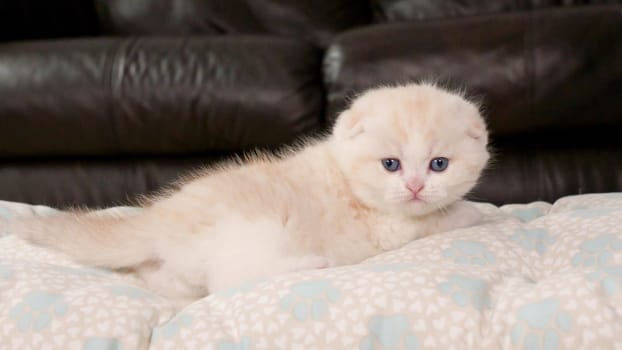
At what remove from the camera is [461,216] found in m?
1.37

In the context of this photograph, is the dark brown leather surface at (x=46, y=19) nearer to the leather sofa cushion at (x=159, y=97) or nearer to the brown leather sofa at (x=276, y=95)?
the brown leather sofa at (x=276, y=95)

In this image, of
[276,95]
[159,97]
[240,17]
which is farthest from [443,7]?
[159,97]

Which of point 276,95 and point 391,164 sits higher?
point 276,95

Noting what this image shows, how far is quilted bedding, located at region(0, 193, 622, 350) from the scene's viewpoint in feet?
2.96

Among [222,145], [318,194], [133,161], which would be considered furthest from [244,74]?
[318,194]

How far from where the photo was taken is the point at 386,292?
971 millimetres

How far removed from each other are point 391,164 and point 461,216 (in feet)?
0.71

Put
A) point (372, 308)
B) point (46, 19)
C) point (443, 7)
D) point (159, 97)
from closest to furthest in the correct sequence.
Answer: point (372, 308) < point (159, 97) < point (46, 19) < point (443, 7)

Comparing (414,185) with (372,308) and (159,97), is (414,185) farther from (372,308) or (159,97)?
(159,97)

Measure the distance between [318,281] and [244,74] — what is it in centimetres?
120

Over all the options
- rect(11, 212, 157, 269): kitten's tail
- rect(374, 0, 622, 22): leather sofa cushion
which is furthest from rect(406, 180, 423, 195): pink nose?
rect(374, 0, 622, 22): leather sofa cushion

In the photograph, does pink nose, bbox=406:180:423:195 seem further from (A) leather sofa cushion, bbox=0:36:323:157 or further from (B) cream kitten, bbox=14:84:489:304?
(A) leather sofa cushion, bbox=0:36:323:157

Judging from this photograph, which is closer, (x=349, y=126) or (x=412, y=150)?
(x=412, y=150)

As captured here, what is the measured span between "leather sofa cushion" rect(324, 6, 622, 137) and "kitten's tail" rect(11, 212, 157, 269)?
3.15ft
